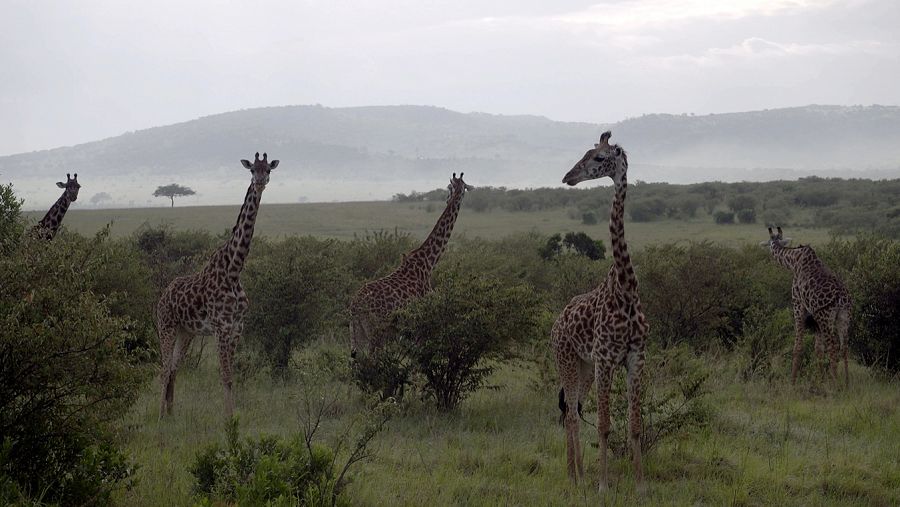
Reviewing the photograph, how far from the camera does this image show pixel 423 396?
1046 cm

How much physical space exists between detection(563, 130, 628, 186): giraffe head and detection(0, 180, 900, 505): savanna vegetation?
A: 7.48 ft

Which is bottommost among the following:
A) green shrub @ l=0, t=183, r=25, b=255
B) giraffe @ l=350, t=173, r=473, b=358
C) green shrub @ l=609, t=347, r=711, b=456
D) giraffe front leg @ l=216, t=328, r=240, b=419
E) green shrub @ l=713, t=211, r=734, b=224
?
green shrub @ l=609, t=347, r=711, b=456

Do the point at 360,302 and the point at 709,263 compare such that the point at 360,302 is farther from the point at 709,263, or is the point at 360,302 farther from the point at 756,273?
the point at 756,273

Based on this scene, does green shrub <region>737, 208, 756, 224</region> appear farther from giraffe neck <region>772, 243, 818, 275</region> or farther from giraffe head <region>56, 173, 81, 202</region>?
giraffe head <region>56, 173, 81, 202</region>

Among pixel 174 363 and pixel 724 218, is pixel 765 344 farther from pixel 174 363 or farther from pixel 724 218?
pixel 724 218

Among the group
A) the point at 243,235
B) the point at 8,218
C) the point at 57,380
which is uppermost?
the point at 8,218

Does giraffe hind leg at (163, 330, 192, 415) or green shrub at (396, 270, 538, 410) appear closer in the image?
giraffe hind leg at (163, 330, 192, 415)

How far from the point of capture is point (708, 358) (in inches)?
524

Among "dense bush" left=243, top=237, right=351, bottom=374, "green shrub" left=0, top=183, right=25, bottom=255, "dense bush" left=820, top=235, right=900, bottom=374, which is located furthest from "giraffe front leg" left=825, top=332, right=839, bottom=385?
"green shrub" left=0, top=183, right=25, bottom=255

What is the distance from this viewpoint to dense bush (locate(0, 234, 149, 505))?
217 inches

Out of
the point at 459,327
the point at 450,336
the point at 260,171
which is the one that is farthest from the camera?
the point at 450,336

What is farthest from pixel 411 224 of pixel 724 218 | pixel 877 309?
pixel 877 309

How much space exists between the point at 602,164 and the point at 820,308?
5.86m

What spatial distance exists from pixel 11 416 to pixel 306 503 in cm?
202
